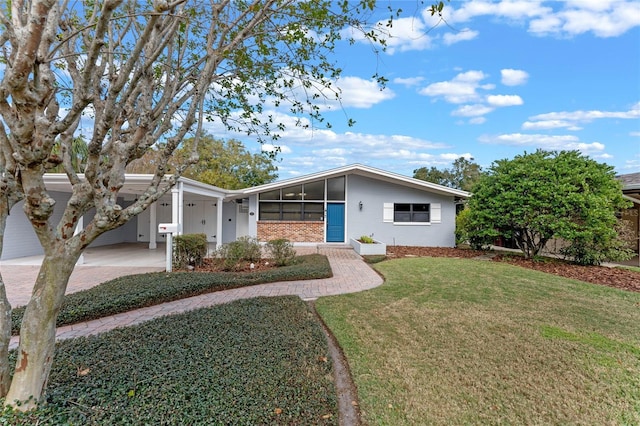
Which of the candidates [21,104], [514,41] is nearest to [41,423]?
[21,104]

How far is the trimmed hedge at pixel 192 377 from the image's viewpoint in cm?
229

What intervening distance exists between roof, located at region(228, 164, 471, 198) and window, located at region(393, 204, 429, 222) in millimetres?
958

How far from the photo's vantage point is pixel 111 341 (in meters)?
3.66

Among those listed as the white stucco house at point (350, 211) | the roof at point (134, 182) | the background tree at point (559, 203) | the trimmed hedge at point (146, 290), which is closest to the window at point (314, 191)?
the white stucco house at point (350, 211)

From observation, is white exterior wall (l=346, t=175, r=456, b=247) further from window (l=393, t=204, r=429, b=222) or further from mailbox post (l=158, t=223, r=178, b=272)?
mailbox post (l=158, t=223, r=178, b=272)

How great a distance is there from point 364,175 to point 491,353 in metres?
12.8

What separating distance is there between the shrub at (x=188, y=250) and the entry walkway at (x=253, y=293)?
9.16 ft

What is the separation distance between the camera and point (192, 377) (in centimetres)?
282

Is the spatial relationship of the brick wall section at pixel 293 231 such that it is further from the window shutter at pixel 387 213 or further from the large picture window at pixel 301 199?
the window shutter at pixel 387 213

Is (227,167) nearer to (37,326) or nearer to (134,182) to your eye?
(134,182)

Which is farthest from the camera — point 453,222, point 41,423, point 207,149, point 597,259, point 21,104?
point 207,149

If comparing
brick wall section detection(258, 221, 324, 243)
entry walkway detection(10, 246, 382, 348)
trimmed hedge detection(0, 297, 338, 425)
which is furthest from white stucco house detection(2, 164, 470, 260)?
trimmed hedge detection(0, 297, 338, 425)

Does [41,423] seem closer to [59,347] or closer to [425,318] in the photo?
[59,347]

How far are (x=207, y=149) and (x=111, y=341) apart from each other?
22955 millimetres
